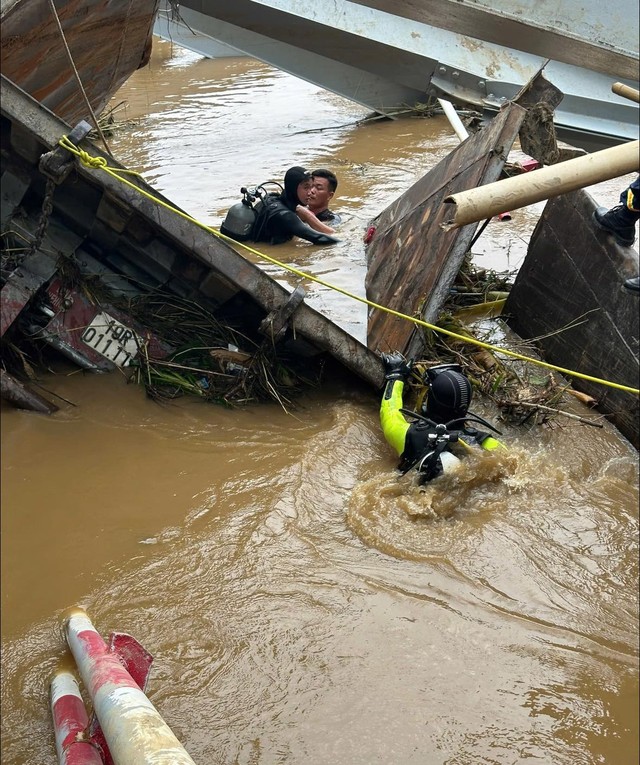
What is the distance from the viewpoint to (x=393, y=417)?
184 inches

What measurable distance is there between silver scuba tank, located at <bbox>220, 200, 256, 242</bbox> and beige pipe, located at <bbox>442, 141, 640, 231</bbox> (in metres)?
4.66

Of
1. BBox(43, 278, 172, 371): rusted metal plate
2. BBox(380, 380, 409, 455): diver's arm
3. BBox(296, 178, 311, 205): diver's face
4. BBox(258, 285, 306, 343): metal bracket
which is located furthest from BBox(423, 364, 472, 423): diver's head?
BBox(296, 178, 311, 205): diver's face

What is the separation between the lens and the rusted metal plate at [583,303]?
198 inches

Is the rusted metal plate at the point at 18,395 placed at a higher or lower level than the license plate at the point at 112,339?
lower

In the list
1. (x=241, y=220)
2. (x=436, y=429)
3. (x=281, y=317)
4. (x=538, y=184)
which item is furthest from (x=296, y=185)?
(x=538, y=184)

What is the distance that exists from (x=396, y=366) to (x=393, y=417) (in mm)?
483

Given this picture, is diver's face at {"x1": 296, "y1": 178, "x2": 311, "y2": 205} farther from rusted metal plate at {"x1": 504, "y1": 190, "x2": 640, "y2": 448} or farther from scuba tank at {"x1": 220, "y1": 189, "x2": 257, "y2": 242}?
rusted metal plate at {"x1": 504, "y1": 190, "x2": 640, "y2": 448}

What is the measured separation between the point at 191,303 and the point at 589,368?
267 centimetres

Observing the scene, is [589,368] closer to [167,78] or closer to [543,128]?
[543,128]

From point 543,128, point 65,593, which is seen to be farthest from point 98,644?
point 543,128

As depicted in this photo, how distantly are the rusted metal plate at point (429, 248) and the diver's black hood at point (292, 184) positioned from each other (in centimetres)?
142

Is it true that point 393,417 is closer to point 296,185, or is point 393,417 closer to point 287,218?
point 287,218

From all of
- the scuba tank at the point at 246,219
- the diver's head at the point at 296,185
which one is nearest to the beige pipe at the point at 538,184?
the scuba tank at the point at 246,219

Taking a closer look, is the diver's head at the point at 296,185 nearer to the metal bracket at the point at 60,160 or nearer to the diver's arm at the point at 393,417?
the metal bracket at the point at 60,160
